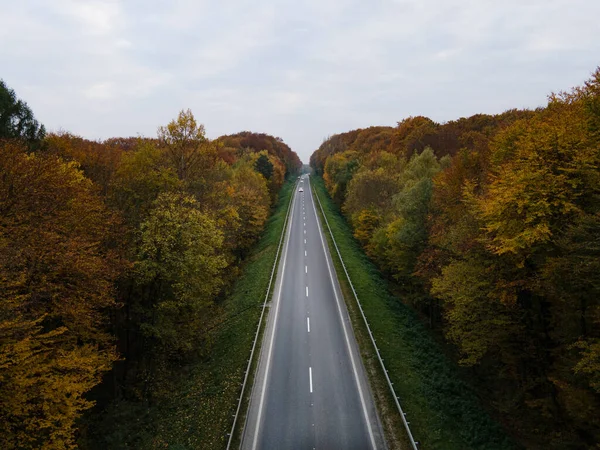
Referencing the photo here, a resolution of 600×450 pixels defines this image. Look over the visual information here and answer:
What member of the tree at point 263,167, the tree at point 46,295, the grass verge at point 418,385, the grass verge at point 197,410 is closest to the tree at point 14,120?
the tree at point 46,295

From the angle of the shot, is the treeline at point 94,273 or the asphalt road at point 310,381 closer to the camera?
the treeline at point 94,273

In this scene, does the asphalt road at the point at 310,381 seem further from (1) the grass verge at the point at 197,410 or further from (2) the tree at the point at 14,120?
(2) the tree at the point at 14,120

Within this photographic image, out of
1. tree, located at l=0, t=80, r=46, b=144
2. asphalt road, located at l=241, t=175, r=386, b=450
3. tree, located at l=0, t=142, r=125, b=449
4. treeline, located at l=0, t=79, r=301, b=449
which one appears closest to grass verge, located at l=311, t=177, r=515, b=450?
asphalt road, located at l=241, t=175, r=386, b=450

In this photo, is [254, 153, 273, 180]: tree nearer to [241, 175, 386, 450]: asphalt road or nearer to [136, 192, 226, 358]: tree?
[241, 175, 386, 450]: asphalt road

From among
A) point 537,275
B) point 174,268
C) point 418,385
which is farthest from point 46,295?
point 537,275

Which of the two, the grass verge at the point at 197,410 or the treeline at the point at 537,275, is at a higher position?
the treeline at the point at 537,275

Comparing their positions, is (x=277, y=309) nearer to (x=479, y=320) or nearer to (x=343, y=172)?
(x=479, y=320)

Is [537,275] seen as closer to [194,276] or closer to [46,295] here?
[194,276]
